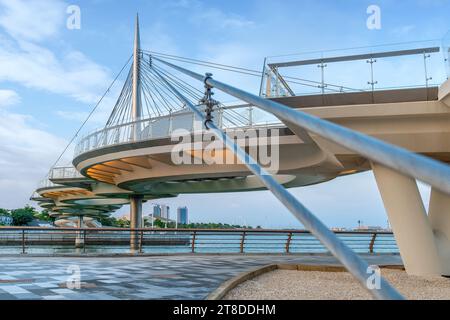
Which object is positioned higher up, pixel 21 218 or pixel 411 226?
pixel 411 226

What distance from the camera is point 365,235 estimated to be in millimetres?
19312

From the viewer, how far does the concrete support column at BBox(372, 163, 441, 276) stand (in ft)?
29.7

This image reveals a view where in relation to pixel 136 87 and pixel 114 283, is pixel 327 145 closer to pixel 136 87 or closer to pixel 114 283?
pixel 114 283

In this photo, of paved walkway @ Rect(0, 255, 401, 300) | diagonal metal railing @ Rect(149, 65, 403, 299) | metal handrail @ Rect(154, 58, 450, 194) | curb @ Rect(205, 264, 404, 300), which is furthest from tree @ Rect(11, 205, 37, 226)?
metal handrail @ Rect(154, 58, 450, 194)

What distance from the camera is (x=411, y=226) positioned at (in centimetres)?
910

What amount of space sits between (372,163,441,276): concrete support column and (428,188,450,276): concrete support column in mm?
286

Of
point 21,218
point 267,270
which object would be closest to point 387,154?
point 267,270

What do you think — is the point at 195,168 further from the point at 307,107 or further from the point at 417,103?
the point at 417,103

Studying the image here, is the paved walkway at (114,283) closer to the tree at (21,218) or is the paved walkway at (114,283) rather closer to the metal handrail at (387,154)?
the metal handrail at (387,154)

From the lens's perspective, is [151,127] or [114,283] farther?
[151,127]

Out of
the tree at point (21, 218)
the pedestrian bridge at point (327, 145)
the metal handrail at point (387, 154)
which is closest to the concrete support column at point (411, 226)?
the pedestrian bridge at point (327, 145)

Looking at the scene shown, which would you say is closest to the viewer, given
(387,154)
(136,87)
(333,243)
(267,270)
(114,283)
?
(387,154)

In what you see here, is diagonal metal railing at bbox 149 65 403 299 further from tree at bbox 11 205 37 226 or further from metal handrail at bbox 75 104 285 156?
tree at bbox 11 205 37 226

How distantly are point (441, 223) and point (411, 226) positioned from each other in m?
1.26
